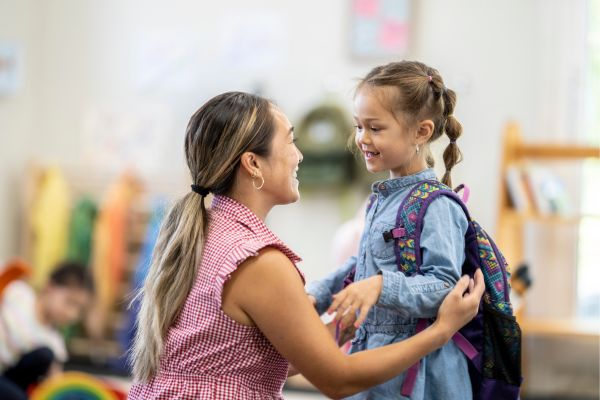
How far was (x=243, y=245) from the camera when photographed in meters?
1.63

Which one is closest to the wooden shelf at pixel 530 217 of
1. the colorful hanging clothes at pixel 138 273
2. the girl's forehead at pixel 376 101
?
the colorful hanging clothes at pixel 138 273

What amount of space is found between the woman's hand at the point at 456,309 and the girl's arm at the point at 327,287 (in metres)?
0.33

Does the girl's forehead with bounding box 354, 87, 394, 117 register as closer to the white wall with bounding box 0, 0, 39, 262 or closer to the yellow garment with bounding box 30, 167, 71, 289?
the yellow garment with bounding box 30, 167, 71, 289

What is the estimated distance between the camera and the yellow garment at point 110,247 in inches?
215

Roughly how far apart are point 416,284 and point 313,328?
21cm

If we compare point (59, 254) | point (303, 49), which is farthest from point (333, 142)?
point (59, 254)

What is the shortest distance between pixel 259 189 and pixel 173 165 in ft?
13.6

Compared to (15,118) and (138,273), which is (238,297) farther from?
(15,118)

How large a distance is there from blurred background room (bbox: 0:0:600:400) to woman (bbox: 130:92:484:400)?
3010 millimetres

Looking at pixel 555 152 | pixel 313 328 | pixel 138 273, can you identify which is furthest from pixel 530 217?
pixel 313 328

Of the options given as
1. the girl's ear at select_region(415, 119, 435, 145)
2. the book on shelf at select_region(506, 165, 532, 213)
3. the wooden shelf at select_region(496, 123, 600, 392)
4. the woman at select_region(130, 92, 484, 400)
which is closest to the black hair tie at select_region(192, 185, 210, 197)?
the woman at select_region(130, 92, 484, 400)

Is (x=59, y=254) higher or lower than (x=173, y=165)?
lower

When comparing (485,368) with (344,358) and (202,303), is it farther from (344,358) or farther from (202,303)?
(202,303)

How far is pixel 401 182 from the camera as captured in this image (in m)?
1.72
